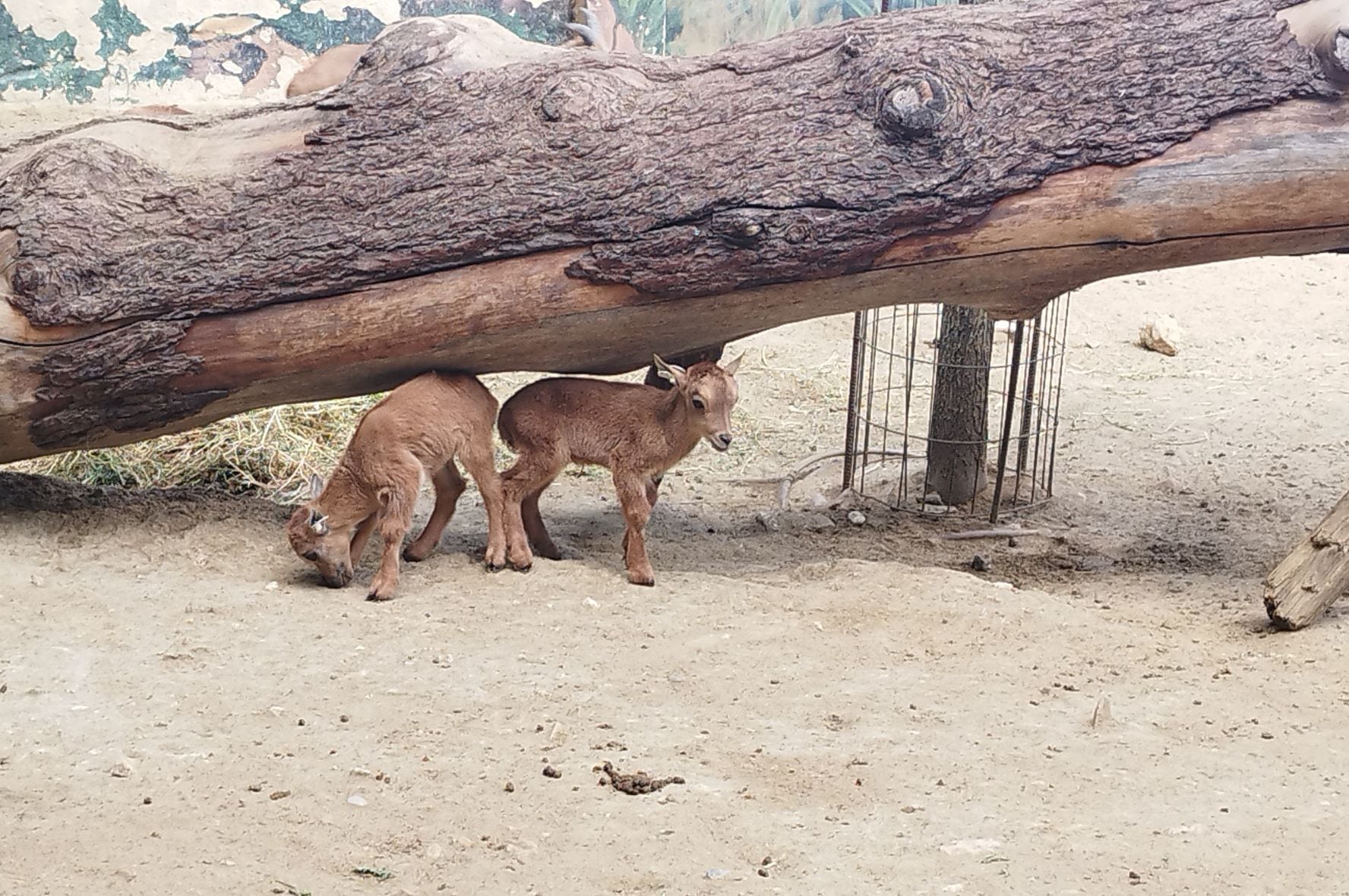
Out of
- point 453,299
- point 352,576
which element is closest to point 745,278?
point 453,299

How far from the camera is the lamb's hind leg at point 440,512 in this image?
243 inches

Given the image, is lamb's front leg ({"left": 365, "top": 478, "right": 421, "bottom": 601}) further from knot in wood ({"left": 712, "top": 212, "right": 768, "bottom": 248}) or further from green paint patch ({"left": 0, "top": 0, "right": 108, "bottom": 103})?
green paint patch ({"left": 0, "top": 0, "right": 108, "bottom": 103})

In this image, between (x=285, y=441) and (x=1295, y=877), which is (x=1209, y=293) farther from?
(x=1295, y=877)

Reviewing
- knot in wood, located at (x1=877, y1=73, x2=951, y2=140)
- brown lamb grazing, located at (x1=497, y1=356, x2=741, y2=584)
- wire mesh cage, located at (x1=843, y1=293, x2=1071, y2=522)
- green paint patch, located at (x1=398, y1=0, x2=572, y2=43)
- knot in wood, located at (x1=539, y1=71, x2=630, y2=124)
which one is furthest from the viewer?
green paint patch, located at (x1=398, y1=0, x2=572, y2=43)

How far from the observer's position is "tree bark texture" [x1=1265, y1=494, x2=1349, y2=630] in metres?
5.10

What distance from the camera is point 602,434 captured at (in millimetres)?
6141

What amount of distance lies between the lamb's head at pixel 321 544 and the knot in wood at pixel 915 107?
272cm

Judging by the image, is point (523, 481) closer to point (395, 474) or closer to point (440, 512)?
point (440, 512)

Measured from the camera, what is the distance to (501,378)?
30.6 ft

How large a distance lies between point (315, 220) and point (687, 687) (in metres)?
2.47

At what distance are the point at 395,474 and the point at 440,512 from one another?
55 centimetres

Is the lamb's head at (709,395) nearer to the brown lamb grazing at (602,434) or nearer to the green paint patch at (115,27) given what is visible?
the brown lamb grazing at (602,434)

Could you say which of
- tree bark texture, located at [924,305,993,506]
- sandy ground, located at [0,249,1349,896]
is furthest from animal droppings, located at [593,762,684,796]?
tree bark texture, located at [924,305,993,506]

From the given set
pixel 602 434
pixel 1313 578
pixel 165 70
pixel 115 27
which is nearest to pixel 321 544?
pixel 602 434
